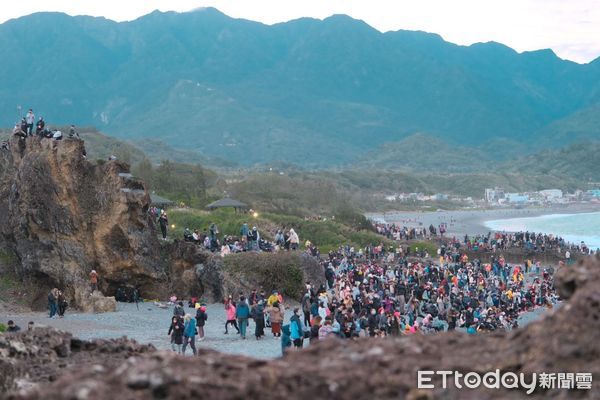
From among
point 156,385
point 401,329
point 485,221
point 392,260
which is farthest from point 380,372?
point 485,221

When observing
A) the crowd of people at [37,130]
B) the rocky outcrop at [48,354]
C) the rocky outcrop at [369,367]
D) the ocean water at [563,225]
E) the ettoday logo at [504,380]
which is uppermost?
the crowd of people at [37,130]

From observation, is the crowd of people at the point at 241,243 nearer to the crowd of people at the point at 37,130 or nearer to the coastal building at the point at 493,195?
the crowd of people at the point at 37,130

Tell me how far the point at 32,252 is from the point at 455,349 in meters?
22.7

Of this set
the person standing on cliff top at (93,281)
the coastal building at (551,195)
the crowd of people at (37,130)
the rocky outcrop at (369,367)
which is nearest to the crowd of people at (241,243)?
the person standing on cliff top at (93,281)

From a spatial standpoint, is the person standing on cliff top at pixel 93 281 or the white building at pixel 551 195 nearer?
the person standing on cliff top at pixel 93 281

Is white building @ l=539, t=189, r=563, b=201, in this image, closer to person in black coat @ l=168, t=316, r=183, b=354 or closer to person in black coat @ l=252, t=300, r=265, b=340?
person in black coat @ l=252, t=300, r=265, b=340

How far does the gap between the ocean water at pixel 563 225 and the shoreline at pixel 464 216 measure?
9.47ft

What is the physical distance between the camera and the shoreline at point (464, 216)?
3824 inches

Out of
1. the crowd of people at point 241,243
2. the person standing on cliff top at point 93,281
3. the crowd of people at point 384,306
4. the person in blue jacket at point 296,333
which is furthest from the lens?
the crowd of people at point 241,243

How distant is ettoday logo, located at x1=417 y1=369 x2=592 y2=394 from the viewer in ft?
25.3

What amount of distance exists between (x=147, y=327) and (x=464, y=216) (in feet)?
349

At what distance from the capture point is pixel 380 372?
7836 mm

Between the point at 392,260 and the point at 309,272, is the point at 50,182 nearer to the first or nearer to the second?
the point at 309,272

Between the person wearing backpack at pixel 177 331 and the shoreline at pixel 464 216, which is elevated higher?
the person wearing backpack at pixel 177 331
